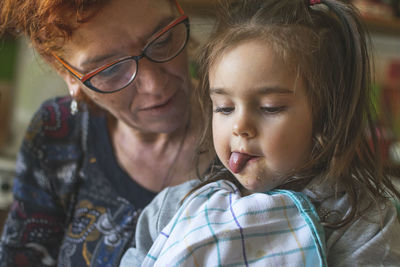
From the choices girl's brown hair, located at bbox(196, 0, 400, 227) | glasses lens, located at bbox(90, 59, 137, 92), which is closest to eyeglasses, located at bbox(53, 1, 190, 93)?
glasses lens, located at bbox(90, 59, 137, 92)

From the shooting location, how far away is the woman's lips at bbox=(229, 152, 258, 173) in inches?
32.8

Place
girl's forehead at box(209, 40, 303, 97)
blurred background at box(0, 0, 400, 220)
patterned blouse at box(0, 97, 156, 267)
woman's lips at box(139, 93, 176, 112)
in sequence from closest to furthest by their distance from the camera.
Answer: girl's forehead at box(209, 40, 303, 97)
woman's lips at box(139, 93, 176, 112)
patterned blouse at box(0, 97, 156, 267)
blurred background at box(0, 0, 400, 220)

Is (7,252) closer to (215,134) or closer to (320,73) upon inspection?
(215,134)

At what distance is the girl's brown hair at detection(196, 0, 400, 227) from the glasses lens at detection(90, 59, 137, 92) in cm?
27

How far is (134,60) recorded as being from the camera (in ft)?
3.45

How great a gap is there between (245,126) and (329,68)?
21cm

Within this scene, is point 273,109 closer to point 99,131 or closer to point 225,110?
point 225,110

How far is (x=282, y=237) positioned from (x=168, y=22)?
0.61 metres

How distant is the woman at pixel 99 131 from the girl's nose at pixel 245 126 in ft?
1.14

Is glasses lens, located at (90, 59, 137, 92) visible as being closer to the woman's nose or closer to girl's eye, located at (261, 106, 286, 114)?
the woman's nose

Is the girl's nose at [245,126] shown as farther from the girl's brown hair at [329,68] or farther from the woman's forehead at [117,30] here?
the woman's forehead at [117,30]

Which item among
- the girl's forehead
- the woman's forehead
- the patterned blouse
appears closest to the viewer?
the girl's forehead

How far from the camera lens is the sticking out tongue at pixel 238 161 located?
833mm

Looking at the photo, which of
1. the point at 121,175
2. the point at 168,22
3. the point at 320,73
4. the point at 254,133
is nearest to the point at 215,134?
the point at 254,133
